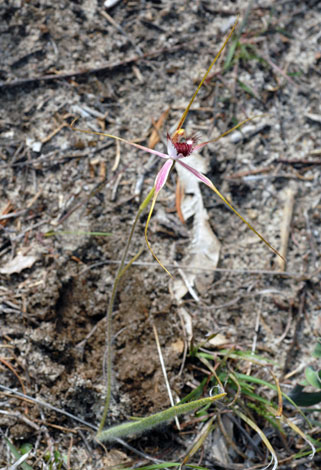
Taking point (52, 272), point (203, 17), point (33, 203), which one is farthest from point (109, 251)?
point (203, 17)

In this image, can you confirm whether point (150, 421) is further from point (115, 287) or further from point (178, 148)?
point (178, 148)

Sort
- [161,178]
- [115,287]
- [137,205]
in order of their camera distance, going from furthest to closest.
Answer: [137,205], [115,287], [161,178]

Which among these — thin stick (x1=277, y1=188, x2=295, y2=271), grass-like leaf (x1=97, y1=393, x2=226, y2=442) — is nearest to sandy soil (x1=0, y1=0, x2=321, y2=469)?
thin stick (x1=277, y1=188, x2=295, y2=271)

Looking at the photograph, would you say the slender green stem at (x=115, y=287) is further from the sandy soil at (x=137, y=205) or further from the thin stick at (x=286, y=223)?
the thin stick at (x=286, y=223)

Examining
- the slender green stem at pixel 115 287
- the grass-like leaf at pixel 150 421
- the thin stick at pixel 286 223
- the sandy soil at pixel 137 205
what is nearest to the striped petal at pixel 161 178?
the slender green stem at pixel 115 287

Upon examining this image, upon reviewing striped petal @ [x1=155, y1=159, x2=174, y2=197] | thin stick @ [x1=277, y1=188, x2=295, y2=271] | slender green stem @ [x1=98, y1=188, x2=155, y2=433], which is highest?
striped petal @ [x1=155, y1=159, x2=174, y2=197]

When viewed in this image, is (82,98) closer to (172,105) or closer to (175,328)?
(172,105)

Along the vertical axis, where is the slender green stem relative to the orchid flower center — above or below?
below

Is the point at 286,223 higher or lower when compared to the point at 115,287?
lower

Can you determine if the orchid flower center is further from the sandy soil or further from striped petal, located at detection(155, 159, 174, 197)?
the sandy soil

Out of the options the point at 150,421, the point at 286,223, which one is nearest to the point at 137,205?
the point at 286,223

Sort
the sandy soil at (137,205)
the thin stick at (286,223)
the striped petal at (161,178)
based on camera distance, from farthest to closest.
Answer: the thin stick at (286,223)
the sandy soil at (137,205)
the striped petal at (161,178)

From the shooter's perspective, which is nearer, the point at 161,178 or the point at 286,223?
the point at 161,178
